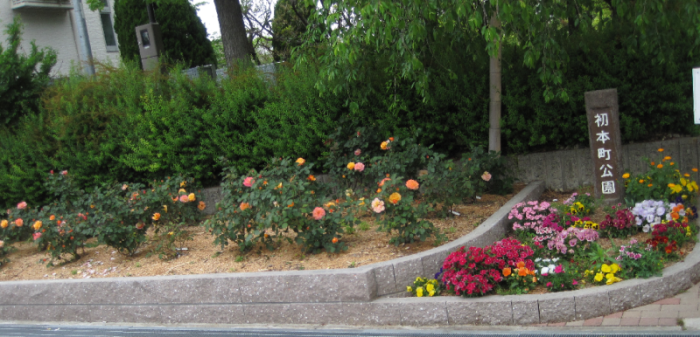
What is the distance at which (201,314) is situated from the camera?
15.4ft

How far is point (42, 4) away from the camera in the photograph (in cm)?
1791

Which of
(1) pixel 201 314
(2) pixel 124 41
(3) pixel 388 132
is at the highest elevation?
(2) pixel 124 41

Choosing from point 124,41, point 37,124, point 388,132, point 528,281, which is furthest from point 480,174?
point 124,41

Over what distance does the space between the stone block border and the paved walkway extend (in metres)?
0.05

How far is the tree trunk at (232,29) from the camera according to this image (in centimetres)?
920

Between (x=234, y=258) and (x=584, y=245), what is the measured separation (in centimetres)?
304

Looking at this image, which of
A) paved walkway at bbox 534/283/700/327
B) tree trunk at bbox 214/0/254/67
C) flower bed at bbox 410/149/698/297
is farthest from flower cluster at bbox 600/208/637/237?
tree trunk at bbox 214/0/254/67

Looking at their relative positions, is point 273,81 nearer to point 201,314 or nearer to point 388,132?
point 388,132

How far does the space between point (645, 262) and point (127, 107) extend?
22.4 feet

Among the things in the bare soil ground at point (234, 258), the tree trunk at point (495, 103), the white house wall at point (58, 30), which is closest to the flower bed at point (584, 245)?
the bare soil ground at point (234, 258)

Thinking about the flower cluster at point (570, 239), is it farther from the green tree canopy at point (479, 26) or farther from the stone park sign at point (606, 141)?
the green tree canopy at point (479, 26)

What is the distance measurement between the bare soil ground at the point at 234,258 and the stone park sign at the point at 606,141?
1078 mm

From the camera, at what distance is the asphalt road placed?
12.0 ft

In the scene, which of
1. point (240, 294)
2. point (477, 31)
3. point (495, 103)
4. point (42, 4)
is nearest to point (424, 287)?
point (240, 294)
